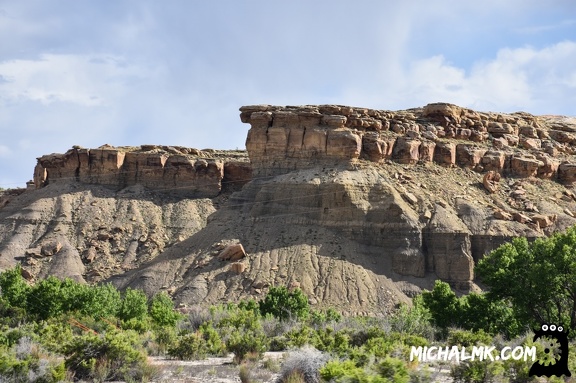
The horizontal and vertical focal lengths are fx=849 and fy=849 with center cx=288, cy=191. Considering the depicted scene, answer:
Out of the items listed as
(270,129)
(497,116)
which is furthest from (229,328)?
(497,116)

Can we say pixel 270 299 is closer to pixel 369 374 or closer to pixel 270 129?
pixel 270 129

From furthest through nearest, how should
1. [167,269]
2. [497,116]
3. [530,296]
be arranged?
[497,116]
[167,269]
[530,296]

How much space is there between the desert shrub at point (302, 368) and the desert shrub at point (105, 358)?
16.4 ft

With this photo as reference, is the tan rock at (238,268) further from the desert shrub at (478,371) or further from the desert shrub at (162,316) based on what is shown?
the desert shrub at (478,371)

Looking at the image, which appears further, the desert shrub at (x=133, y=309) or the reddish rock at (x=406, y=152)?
the reddish rock at (x=406, y=152)

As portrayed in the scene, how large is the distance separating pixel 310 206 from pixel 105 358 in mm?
51837

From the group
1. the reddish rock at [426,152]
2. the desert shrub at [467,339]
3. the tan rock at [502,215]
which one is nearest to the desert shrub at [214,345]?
the desert shrub at [467,339]

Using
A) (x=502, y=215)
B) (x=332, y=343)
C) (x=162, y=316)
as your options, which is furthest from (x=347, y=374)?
(x=502, y=215)

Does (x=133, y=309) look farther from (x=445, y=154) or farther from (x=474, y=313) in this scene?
(x=445, y=154)

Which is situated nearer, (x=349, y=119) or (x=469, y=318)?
(x=469, y=318)

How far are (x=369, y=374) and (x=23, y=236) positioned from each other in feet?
245

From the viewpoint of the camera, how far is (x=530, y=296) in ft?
142

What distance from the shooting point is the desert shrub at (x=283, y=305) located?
59234 mm

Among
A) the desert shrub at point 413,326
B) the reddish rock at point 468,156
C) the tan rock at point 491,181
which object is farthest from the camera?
the reddish rock at point 468,156
